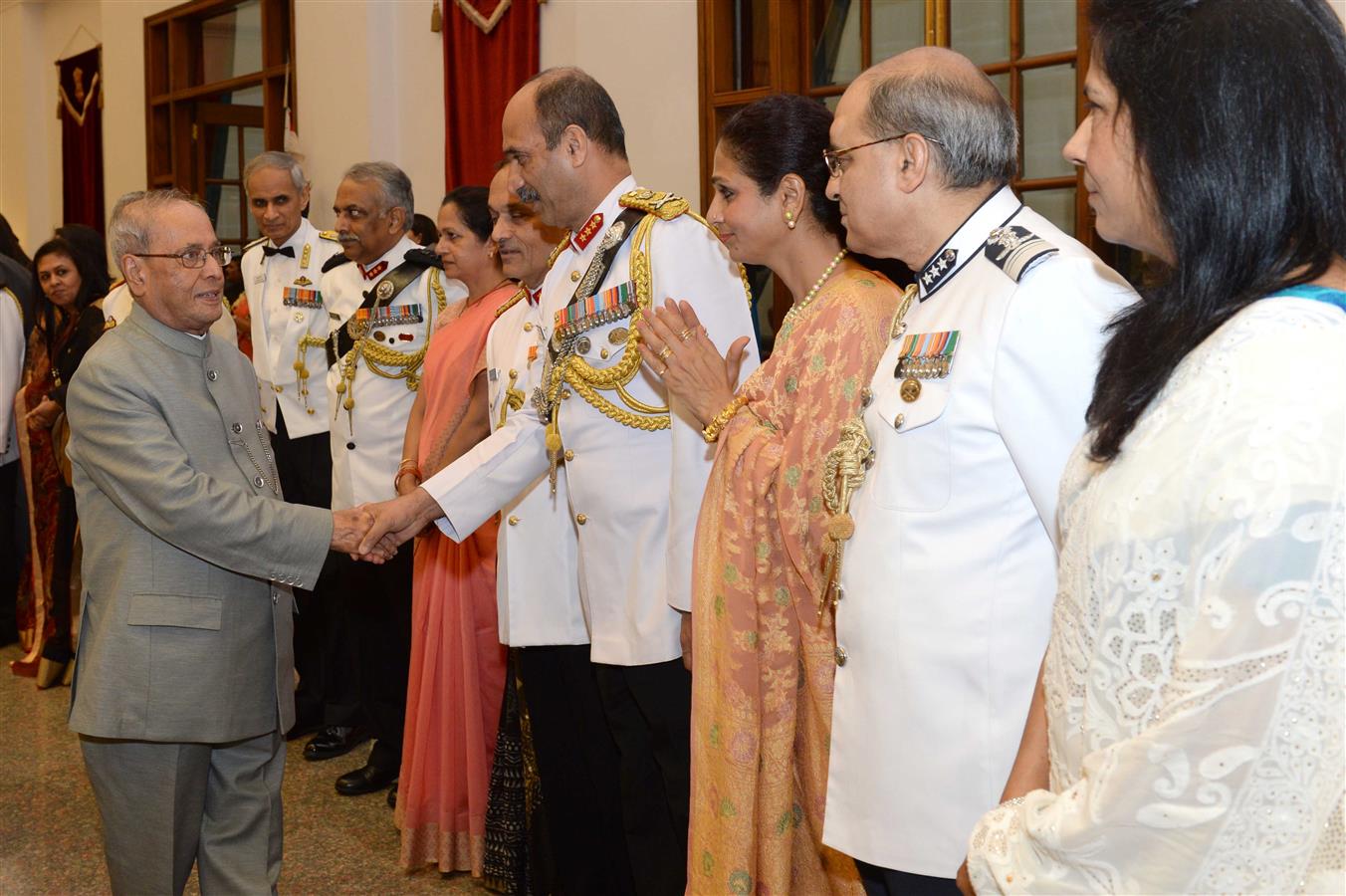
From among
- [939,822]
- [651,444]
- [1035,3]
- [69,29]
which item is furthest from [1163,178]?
[69,29]

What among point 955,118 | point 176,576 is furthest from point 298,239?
point 955,118

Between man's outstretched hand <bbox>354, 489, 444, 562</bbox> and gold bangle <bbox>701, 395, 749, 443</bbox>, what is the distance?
87 centimetres

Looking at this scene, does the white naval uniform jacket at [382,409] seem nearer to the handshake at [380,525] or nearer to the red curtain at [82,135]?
the handshake at [380,525]

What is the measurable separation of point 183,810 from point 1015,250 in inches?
73.0

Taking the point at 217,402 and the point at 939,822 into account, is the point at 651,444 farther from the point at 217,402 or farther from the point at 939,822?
the point at 939,822

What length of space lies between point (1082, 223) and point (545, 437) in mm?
1839

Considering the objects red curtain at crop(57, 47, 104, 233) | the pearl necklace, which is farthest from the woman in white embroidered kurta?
red curtain at crop(57, 47, 104, 233)

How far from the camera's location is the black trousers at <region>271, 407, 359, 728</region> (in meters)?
4.31

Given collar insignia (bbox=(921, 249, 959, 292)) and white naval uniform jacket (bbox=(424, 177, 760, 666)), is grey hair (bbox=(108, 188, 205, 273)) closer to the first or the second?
white naval uniform jacket (bbox=(424, 177, 760, 666))

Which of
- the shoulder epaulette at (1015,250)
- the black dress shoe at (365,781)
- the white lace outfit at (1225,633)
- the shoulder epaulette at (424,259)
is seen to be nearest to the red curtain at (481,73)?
the shoulder epaulette at (424,259)

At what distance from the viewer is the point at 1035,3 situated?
3.76 metres

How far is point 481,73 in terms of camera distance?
550cm

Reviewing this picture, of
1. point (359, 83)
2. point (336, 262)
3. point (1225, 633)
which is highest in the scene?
point (359, 83)

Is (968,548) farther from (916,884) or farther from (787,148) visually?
(787,148)
